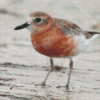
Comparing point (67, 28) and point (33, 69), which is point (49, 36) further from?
point (33, 69)

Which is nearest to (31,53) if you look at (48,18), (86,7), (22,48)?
(22,48)

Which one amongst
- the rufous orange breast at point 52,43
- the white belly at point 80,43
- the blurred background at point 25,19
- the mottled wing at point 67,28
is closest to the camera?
the rufous orange breast at point 52,43

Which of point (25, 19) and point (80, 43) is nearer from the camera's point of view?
point (80, 43)

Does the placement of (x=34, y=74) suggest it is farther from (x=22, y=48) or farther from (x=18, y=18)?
(x=18, y=18)

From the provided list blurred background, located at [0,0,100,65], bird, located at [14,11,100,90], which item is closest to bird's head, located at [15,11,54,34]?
bird, located at [14,11,100,90]

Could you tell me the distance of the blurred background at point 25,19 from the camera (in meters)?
7.71

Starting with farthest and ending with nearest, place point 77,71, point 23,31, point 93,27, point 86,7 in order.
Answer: point 86,7 < point 93,27 < point 23,31 < point 77,71

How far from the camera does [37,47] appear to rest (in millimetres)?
5867

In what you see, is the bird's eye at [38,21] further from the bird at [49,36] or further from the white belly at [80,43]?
the white belly at [80,43]

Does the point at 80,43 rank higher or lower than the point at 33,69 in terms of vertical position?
higher

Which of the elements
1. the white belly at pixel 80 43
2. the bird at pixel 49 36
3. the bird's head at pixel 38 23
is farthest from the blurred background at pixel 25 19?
the bird's head at pixel 38 23

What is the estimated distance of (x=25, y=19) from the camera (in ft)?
37.5

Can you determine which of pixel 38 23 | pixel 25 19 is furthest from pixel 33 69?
pixel 25 19

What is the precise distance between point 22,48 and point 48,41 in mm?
2717
